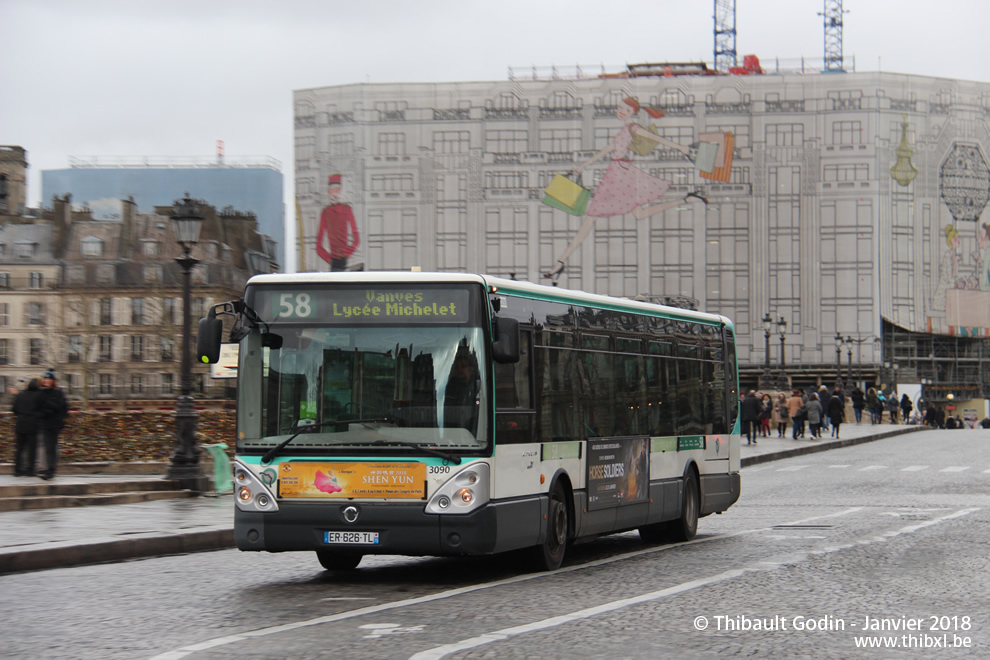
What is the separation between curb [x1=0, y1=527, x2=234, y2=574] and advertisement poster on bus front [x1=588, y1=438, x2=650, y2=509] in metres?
4.20

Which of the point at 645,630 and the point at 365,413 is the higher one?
the point at 365,413

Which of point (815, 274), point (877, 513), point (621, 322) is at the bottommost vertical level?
point (877, 513)

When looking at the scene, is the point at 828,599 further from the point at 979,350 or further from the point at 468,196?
the point at 979,350

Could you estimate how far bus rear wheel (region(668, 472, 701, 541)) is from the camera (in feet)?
47.8

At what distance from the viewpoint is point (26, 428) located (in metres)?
19.9

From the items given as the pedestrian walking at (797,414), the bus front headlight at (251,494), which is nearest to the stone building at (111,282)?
the pedestrian walking at (797,414)

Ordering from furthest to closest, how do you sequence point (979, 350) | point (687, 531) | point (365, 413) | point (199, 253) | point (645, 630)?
point (979, 350) < point (199, 253) < point (687, 531) < point (365, 413) < point (645, 630)

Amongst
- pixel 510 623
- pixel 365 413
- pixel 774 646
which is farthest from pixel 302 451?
pixel 774 646

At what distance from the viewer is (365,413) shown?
10.4 m

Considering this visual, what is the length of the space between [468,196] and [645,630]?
82476 mm

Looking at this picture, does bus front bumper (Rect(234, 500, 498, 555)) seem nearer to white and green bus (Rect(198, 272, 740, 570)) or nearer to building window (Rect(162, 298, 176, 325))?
white and green bus (Rect(198, 272, 740, 570))

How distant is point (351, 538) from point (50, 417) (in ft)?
36.1

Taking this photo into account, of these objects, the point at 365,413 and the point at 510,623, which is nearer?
the point at 510,623

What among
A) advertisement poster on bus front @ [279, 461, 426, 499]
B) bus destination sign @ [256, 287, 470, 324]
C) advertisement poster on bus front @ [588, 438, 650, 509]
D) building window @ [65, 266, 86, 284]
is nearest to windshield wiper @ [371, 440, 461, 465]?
advertisement poster on bus front @ [279, 461, 426, 499]
